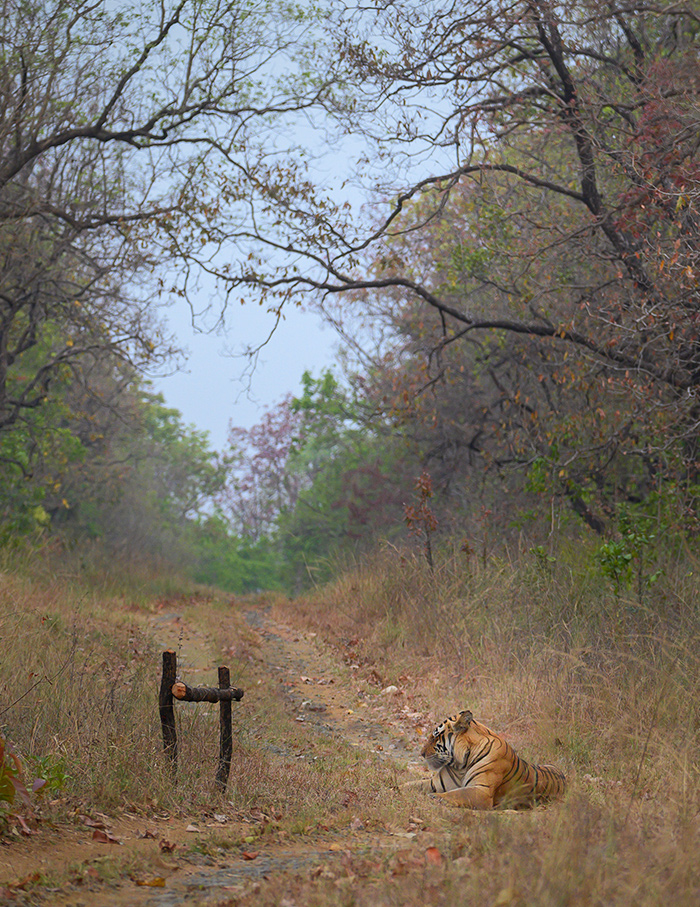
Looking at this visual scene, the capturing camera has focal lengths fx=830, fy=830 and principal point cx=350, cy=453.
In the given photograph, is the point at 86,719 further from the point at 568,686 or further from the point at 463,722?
the point at 568,686

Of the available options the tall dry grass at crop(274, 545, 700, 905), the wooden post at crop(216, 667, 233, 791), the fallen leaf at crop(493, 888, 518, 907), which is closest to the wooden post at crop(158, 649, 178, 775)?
the wooden post at crop(216, 667, 233, 791)

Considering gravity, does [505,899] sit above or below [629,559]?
below

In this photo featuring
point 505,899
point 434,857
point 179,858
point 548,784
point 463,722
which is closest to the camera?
point 505,899

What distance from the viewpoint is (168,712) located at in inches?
223

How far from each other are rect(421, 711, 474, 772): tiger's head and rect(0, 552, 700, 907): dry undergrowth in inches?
14.1

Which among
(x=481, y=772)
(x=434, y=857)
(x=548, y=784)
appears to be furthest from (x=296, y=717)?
(x=434, y=857)

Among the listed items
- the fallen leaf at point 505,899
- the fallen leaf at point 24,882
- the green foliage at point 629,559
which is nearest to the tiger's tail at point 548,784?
the fallen leaf at point 505,899

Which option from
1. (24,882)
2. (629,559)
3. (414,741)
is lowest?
(414,741)

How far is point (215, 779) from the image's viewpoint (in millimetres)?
5633

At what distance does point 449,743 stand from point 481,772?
16.1 inches

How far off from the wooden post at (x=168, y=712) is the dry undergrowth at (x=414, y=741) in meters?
0.14

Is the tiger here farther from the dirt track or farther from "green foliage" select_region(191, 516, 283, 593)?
"green foliage" select_region(191, 516, 283, 593)

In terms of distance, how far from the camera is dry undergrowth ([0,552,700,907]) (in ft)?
11.6

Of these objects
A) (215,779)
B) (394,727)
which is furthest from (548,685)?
(215,779)
